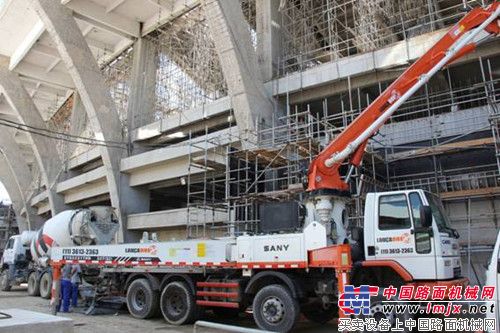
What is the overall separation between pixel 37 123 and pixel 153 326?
2518cm

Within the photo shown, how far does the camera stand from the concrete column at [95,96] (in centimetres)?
2325

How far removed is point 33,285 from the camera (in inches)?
710

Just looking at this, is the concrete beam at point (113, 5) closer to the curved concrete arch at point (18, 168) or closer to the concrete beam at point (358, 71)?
the concrete beam at point (358, 71)

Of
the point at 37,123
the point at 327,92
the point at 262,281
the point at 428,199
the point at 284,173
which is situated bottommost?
the point at 262,281

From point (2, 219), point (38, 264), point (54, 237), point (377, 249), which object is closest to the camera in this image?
point (377, 249)

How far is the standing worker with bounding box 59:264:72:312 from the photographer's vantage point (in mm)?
13039

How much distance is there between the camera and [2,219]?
140 feet

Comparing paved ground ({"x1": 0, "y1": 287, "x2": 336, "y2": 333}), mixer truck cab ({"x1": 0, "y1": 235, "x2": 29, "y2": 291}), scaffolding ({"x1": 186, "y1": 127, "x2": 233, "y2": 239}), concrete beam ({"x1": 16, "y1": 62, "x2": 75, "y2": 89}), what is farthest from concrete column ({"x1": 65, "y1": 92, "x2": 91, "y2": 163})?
paved ground ({"x1": 0, "y1": 287, "x2": 336, "y2": 333})

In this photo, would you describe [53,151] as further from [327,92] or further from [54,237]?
[327,92]

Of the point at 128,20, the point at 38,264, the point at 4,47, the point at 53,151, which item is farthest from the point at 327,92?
the point at 4,47

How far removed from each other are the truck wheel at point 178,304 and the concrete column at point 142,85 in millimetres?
16191

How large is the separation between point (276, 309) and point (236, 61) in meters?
10.5

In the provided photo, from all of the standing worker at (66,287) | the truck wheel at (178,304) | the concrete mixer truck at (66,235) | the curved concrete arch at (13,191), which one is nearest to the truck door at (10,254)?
the concrete mixer truck at (66,235)

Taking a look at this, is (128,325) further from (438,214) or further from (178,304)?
(438,214)
